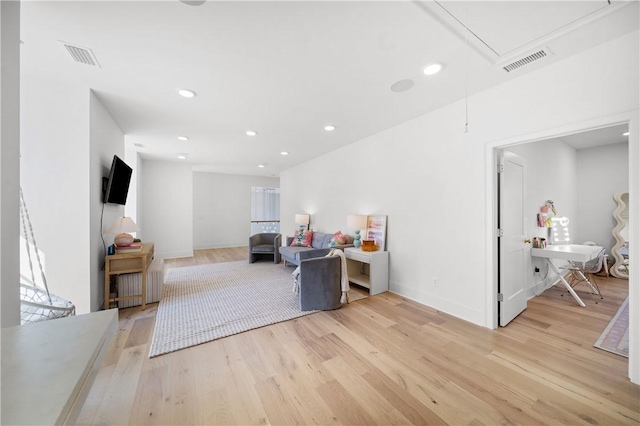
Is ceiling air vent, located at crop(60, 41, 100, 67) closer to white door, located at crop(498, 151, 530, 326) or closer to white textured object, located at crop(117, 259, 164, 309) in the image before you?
white textured object, located at crop(117, 259, 164, 309)

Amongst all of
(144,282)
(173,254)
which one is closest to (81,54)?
(144,282)

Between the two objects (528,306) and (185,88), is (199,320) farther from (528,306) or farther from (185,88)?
(528,306)

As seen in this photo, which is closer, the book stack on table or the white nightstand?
the book stack on table

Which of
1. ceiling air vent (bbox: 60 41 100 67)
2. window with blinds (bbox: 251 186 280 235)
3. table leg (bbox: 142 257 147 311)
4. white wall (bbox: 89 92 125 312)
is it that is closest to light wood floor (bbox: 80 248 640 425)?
table leg (bbox: 142 257 147 311)

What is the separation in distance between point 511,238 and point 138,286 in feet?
15.6

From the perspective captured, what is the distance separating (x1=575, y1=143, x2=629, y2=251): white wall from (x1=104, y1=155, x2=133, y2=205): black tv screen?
8327mm

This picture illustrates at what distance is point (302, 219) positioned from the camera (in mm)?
6207

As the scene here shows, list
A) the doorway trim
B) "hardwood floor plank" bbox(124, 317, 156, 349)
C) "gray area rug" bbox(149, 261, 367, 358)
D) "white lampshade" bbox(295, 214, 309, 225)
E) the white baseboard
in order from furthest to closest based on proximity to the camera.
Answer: the white baseboard < "white lampshade" bbox(295, 214, 309, 225) < "gray area rug" bbox(149, 261, 367, 358) < "hardwood floor plank" bbox(124, 317, 156, 349) < the doorway trim

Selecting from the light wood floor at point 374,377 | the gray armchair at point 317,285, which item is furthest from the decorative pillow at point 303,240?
the light wood floor at point 374,377

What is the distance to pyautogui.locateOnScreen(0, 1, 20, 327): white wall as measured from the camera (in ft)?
3.93

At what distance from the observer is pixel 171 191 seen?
6422 mm

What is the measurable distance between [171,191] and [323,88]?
18.5 feet

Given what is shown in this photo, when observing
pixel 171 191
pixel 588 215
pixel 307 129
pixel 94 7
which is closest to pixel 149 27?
pixel 94 7

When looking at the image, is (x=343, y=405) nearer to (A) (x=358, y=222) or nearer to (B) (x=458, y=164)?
(B) (x=458, y=164)
